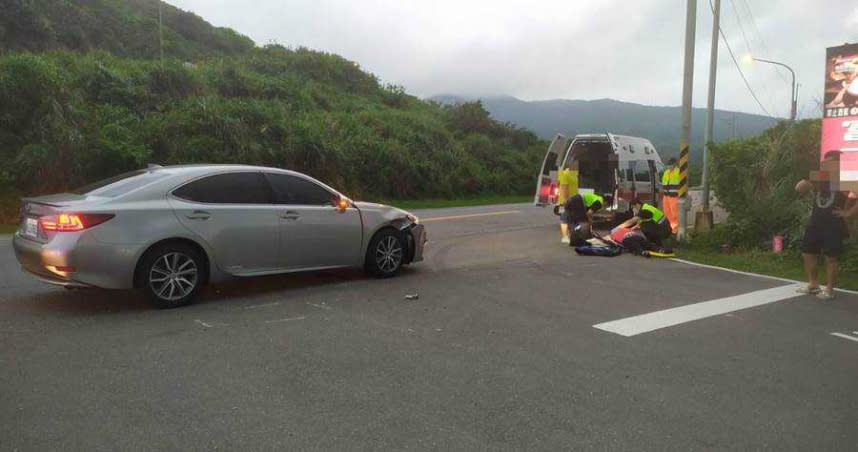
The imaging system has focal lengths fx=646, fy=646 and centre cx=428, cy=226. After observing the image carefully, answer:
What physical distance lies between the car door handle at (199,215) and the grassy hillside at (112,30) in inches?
958

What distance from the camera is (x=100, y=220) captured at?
20.0 ft

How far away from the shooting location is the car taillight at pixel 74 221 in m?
6.03

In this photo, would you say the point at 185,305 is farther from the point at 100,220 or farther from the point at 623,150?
the point at 623,150

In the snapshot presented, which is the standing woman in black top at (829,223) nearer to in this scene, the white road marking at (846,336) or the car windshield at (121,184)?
the white road marking at (846,336)

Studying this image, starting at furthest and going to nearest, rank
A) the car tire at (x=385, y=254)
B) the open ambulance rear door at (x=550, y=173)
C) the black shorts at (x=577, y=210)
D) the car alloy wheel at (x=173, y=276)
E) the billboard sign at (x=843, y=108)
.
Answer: the open ambulance rear door at (x=550, y=173) → the black shorts at (x=577, y=210) → the billboard sign at (x=843, y=108) → the car tire at (x=385, y=254) → the car alloy wheel at (x=173, y=276)

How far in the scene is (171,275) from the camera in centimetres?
647

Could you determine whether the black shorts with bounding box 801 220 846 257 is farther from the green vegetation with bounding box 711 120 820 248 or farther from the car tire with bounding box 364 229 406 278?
the car tire with bounding box 364 229 406 278

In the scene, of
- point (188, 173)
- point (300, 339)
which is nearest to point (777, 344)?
point (300, 339)

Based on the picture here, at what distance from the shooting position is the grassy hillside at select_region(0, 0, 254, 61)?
98.1 feet

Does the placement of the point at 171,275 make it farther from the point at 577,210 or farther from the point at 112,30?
the point at 112,30

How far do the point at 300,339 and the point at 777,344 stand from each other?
168 inches

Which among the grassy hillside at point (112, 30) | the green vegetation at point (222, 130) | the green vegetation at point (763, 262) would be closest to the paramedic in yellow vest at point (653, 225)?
the green vegetation at point (763, 262)

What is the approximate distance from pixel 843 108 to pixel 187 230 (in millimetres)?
10771

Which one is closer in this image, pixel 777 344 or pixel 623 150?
pixel 777 344
